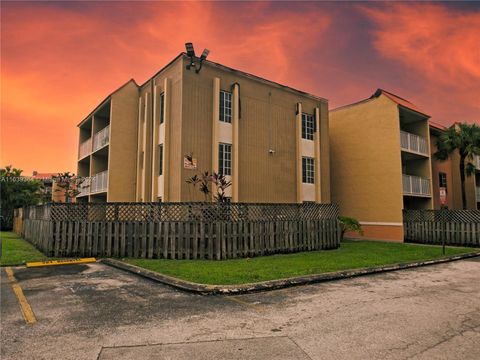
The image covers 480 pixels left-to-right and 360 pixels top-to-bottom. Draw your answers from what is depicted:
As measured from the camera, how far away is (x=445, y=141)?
80.9 ft

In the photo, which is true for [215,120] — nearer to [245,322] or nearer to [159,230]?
[159,230]

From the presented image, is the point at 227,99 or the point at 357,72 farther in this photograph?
the point at 227,99

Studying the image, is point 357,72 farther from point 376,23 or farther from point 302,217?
point 302,217

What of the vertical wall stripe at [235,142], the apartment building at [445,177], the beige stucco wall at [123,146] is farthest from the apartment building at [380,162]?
the beige stucco wall at [123,146]

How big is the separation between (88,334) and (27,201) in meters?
34.2

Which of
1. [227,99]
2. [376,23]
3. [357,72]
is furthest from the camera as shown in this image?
[227,99]

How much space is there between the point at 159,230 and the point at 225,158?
739 centimetres

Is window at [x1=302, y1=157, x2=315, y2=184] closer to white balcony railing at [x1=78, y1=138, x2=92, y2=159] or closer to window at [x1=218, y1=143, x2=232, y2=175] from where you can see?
window at [x1=218, y1=143, x2=232, y2=175]

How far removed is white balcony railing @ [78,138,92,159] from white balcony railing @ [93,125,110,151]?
1.49 meters

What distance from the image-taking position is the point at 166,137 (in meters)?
17.3

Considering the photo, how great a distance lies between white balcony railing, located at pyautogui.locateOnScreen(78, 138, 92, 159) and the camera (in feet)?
82.0

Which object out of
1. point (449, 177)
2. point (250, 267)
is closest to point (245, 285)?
point (250, 267)

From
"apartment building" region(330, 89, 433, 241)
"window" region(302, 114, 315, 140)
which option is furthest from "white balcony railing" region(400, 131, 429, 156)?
"window" region(302, 114, 315, 140)

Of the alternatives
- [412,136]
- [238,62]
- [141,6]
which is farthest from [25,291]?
[412,136]
